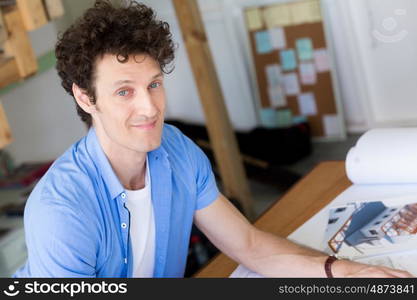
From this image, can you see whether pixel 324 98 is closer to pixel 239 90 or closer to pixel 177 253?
pixel 239 90

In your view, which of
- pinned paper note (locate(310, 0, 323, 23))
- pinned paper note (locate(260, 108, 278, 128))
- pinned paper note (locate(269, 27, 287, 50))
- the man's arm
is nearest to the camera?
the man's arm

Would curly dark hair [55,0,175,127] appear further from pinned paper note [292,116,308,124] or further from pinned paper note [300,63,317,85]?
pinned paper note [292,116,308,124]

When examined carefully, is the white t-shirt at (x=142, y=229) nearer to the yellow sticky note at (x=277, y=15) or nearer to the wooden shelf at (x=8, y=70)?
the wooden shelf at (x=8, y=70)

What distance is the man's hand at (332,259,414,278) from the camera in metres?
1.42

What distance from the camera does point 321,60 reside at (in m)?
4.09

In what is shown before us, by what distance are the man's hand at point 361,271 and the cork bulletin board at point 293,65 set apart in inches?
106

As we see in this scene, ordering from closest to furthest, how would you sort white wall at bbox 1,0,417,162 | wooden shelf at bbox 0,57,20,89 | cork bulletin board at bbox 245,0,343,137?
wooden shelf at bbox 0,57,20,89 → white wall at bbox 1,0,417,162 → cork bulletin board at bbox 245,0,343,137

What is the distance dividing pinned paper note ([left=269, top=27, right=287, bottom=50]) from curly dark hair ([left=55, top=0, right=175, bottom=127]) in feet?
8.83

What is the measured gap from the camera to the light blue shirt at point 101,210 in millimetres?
1425


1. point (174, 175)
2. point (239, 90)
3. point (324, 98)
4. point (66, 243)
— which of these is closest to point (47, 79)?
point (239, 90)

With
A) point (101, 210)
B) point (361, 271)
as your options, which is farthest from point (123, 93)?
point (361, 271)

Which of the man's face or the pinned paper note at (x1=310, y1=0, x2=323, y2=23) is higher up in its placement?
the man's face

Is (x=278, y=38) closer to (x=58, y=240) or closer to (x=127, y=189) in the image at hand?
(x=127, y=189)

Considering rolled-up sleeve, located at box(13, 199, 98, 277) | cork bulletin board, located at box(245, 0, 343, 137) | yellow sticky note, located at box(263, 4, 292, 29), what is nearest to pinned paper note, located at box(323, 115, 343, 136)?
cork bulletin board, located at box(245, 0, 343, 137)
